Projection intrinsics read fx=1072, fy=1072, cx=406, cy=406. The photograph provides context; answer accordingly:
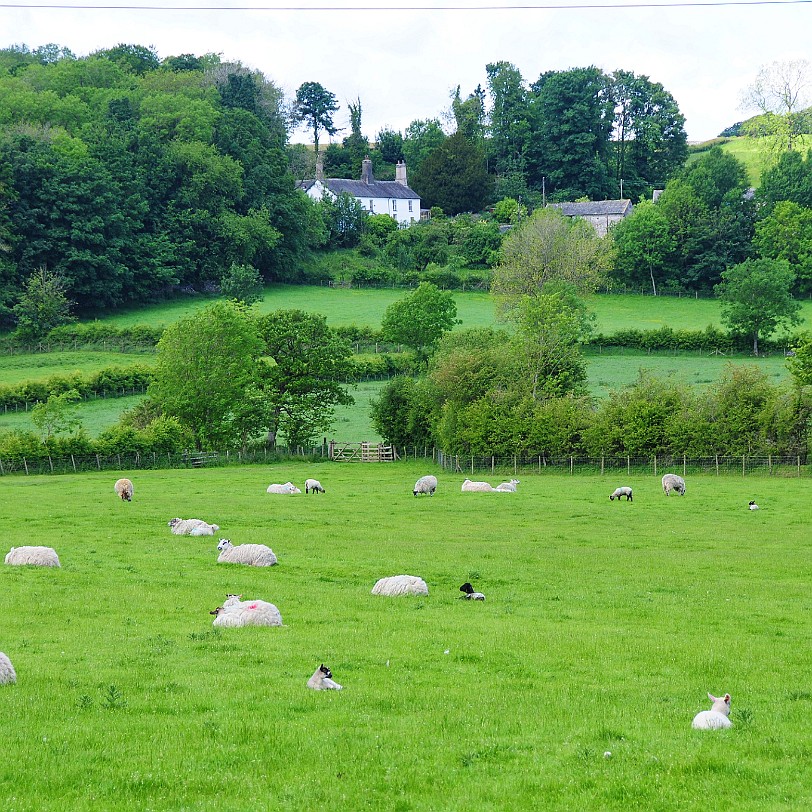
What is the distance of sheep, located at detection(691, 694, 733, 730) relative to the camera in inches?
535

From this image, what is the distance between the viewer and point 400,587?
77.5ft

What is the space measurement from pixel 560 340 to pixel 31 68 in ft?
396

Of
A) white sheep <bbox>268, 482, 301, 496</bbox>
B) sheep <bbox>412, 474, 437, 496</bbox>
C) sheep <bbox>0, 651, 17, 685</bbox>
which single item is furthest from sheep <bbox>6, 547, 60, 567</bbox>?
sheep <bbox>412, 474, 437, 496</bbox>

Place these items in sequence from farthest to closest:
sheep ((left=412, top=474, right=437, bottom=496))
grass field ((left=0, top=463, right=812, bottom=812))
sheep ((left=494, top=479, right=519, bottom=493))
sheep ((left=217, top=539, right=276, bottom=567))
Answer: sheep ((left=494, top=479, right=519, bottom=493))
sheep ((left=412, top=474, right=437, bottom=496))
sheep ((left=217, top=539, right=276, bottom=567))
grass field ((left=0, top=463, right=812, bottom=812))

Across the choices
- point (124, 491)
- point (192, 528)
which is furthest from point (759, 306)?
point (192, 528)

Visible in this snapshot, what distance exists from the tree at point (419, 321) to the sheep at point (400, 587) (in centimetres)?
7027

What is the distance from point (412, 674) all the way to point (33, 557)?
536 inches

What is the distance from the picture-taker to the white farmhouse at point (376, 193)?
16262cm

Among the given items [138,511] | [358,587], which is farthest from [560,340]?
[358,587]

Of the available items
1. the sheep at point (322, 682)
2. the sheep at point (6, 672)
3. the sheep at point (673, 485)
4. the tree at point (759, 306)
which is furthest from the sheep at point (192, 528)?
the tree at point (759, 306)

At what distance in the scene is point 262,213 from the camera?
131375 mm

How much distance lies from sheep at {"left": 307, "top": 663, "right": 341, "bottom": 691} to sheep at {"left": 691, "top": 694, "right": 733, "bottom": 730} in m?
4.99

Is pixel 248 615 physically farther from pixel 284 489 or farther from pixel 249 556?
pixel 284 489

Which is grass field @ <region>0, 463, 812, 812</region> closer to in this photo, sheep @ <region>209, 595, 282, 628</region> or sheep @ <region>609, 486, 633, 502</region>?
sheep @ <region>209, 595, 282, 628</region>
